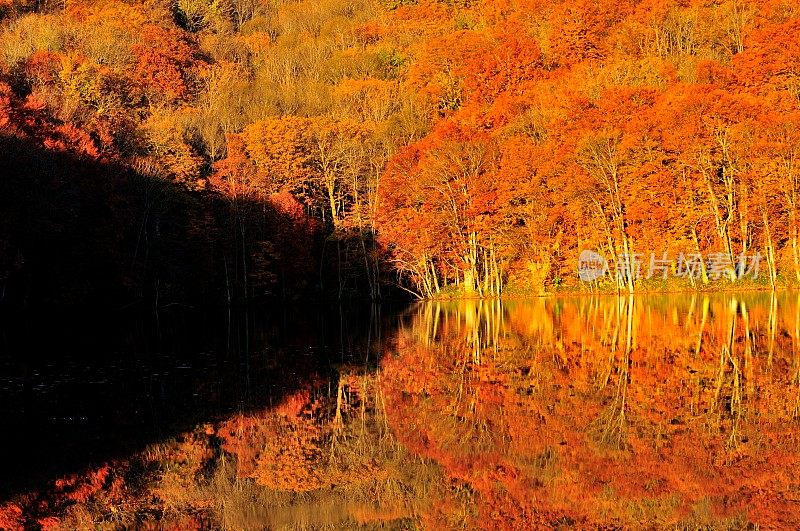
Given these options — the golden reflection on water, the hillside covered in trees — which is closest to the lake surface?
the golden reflection on water

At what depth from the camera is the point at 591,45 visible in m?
68.6

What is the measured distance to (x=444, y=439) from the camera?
44.8 ft

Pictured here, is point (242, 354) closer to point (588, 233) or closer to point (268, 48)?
point (588, 233)

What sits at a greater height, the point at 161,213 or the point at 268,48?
the point at 268,48

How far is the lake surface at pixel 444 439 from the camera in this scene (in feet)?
33.5

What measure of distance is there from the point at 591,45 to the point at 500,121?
46.0 ft

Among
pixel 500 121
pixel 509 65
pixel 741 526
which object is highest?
pixel 509 65

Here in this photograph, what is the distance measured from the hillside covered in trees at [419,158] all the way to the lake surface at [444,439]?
85.2ft

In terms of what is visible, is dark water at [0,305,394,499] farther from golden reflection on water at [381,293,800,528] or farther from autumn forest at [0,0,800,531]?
golden reflection on water at [381,293,800,528]

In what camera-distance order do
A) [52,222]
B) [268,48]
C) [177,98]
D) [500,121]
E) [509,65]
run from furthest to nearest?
[268,48] < [177,98] < [509,65] < [500,121] < [52,222]

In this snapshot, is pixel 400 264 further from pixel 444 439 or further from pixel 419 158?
pixel 444 439

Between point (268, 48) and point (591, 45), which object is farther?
point (268, 48)

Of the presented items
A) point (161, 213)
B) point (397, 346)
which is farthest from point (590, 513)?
point (161, 213)

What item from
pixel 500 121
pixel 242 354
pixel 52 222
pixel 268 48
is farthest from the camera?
pixel 268 48
